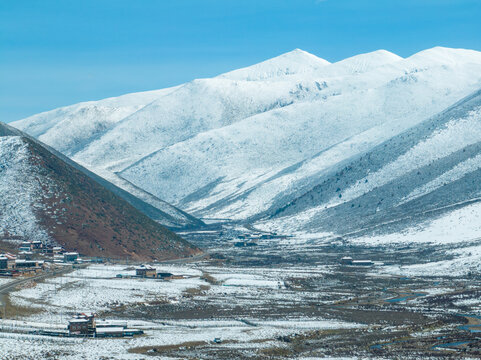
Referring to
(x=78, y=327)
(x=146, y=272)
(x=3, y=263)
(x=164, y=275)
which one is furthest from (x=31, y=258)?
(x=78, y=327)

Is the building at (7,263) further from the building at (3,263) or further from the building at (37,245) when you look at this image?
the building at (37,245)

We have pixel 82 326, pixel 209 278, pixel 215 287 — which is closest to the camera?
pixel 82 326

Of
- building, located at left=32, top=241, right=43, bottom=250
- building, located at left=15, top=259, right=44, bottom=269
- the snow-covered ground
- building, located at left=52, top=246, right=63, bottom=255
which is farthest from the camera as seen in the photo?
building, located at left=32, top=241, right=43, bottom=250

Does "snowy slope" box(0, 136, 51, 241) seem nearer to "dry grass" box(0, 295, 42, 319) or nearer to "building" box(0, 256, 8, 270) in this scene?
"building" box(0, 256, 8, 270)

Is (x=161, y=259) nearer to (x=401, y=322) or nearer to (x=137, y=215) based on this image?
(x=137, y=215)

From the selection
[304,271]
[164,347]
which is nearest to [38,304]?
[164,347]

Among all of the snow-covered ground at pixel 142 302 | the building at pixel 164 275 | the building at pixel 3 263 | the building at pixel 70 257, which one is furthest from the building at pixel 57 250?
the building at pixel 164 275

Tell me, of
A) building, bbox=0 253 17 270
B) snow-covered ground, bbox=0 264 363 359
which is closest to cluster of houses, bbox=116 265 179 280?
snow-covered ground, bbox=0 264 363 359

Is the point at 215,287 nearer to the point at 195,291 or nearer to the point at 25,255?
the point at 195,291
